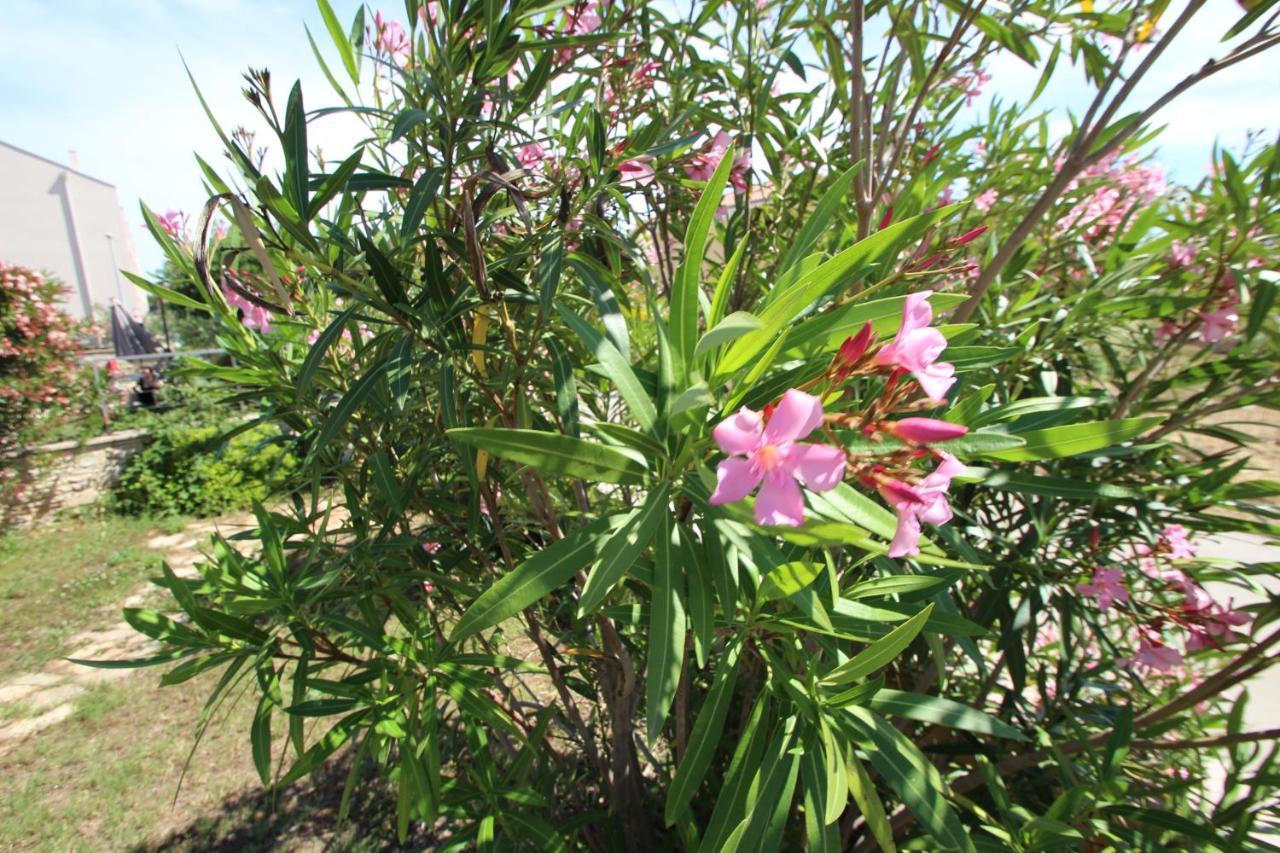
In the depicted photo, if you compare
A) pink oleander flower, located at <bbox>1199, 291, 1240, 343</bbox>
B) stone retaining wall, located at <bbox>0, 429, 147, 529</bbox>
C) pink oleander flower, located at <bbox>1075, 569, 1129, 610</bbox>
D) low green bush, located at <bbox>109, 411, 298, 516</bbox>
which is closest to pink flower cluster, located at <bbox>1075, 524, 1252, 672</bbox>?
pink oleander flower, located at <bbox>1075, 569, 1129, 610</bbox>

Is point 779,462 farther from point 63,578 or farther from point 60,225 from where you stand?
point 60,225

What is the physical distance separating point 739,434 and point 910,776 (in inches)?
21.6

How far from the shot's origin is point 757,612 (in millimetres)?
822

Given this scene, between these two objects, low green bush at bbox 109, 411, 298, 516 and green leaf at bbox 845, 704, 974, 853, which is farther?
low green bush at bbox 109, 411, 298, 516

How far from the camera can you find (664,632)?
65cm

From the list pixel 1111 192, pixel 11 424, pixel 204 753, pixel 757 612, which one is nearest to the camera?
pixel 757 612

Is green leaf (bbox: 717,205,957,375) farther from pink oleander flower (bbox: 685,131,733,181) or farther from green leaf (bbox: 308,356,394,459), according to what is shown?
pink oleander flower (bbox: 685,131,733,181)

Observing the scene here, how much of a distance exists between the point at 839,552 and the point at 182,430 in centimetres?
699

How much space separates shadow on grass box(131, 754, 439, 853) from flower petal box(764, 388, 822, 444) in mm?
2297

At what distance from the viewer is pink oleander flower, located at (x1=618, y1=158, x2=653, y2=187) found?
1.01m

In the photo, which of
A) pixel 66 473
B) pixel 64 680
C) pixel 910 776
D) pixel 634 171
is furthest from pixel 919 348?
pixel 66 473

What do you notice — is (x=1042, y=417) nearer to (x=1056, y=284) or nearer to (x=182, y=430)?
(x=1056, y=284)

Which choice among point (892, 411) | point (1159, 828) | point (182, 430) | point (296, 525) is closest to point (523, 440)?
point (892, 411)

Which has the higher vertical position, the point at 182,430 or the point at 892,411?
the point at 892,411
